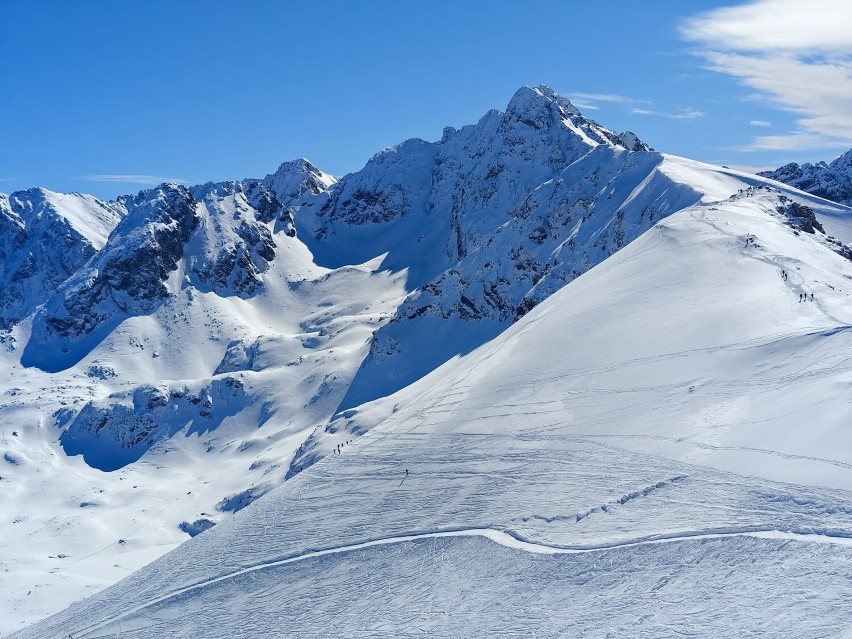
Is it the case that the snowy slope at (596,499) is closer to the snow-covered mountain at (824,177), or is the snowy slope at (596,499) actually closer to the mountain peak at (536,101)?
the snow-covered mountain at (824,177)

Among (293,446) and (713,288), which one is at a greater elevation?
(713,288)

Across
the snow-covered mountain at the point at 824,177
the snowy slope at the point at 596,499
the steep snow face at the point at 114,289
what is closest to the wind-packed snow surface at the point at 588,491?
the snowy slope at the point at 596,499

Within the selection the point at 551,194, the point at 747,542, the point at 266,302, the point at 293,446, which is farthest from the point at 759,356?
the point at 266,302

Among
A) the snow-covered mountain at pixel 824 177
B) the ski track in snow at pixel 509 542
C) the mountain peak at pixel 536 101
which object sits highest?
the mountain peak at pixel 536 101

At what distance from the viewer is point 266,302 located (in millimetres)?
183250

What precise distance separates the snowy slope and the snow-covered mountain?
10606 centimetres

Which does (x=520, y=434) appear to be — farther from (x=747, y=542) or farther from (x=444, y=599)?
(x=747, y=542)

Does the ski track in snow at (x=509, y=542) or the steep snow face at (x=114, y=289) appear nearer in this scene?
the ski track in snow at (x=509, y=542)

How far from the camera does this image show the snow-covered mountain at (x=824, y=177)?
138 metres

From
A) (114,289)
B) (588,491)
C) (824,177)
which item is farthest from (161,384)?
(824,177)

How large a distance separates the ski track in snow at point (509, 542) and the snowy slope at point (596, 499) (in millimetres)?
88

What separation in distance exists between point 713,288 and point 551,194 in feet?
300

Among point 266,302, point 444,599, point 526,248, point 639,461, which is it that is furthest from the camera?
point 266,302

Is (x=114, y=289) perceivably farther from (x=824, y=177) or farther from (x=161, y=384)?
(x=824, y=177)
